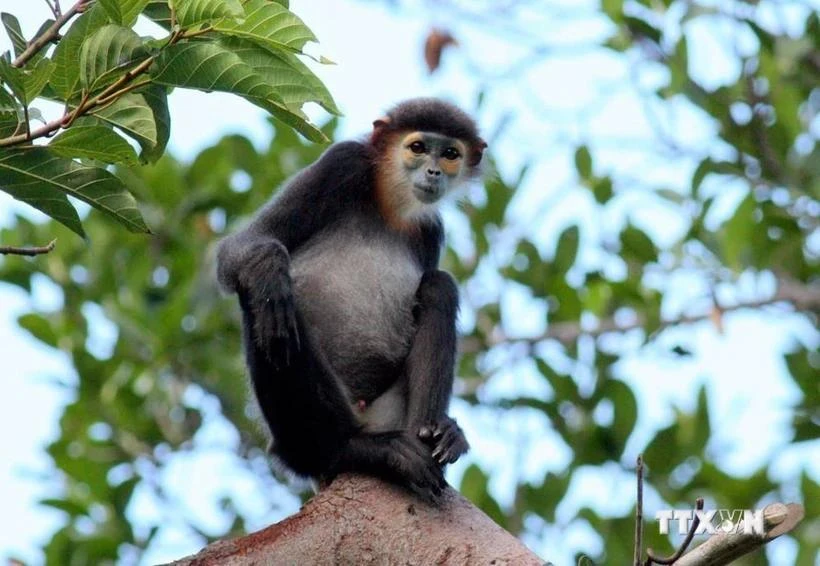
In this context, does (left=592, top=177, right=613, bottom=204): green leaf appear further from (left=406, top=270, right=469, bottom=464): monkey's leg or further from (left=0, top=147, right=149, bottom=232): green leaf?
(left=0, top=147, right=149, bottom=232): green leaf

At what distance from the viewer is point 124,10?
3496 millimetres

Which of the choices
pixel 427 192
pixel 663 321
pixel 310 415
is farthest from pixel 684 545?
pixel 663 321

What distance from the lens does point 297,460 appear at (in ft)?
18.3

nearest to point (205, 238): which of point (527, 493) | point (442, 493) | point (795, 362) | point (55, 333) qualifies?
point (55, 333)

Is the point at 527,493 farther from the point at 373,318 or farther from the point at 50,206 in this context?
the point at 50,206

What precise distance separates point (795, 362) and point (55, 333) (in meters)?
6.06

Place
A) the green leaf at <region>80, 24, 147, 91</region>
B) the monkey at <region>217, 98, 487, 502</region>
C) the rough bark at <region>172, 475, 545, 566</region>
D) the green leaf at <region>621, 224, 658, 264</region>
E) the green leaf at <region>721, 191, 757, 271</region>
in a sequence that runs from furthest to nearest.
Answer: the green leaf at <region>621, 224, 658, 264</region>, the green leaf at <region>721, 191, 757, 271</region>, the monkey at <region>217, 98, 487, 502</region>, the rough bark at <region>172, 475, 545, 566</region>, the green leaf at <region>80, 24, 147, 91</region>

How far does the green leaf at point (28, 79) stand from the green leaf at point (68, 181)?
221 mm

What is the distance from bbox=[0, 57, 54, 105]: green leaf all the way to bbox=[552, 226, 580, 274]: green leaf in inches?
296

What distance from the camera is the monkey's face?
22.9ft

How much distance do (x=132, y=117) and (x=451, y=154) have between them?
147 inches

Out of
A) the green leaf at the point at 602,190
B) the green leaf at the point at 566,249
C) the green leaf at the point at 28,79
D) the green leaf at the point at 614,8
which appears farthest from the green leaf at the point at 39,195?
the green leaf at the point at 614,8

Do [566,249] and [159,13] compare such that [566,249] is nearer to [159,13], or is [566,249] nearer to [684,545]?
[159,13]

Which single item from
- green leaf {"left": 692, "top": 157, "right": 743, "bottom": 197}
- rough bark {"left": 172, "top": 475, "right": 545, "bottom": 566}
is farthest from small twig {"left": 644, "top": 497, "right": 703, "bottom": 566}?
green leaf {"left": 692, "top": 157, "right": 743, "bottom": 197}
